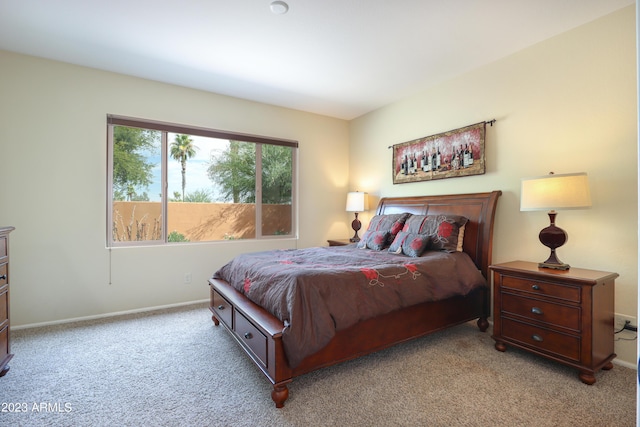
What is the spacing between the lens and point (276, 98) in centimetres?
399

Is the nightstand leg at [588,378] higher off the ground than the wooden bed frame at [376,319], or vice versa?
the wooden bed frame at [376,319]

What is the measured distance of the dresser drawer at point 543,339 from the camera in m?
1.99

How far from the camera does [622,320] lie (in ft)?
7.26

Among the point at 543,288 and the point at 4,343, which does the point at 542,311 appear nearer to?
the point at 543,288

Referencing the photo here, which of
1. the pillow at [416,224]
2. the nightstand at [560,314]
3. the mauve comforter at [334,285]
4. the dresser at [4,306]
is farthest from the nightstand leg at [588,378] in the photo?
the dresser at [4,306]

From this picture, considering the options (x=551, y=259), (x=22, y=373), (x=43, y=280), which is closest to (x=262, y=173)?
(x=43, y=280)

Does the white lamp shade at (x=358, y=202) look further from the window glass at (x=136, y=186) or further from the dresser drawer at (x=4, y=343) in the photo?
the dresser drawer at (x=4, y=343)

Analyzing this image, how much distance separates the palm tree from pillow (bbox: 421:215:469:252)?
9.47 feet

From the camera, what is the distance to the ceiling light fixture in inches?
84.9

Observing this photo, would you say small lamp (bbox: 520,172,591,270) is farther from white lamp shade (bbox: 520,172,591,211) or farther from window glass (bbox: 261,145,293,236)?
window glass (bbox: 261,145,293,236)

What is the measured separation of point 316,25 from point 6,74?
292 centimetres

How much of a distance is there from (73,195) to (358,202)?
332 cm

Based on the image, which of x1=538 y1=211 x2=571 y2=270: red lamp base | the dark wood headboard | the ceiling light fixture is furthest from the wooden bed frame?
the ceiling light fixture

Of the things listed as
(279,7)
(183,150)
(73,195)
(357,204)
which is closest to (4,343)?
(73,195)
